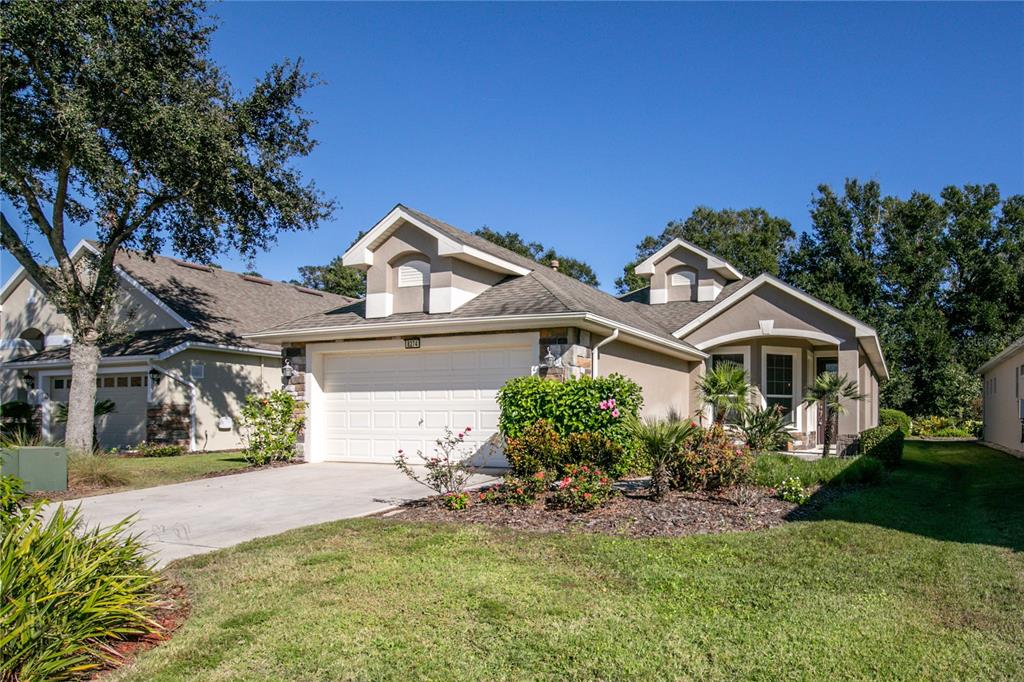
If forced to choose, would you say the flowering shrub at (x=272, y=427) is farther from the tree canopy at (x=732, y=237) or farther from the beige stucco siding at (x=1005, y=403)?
the tree canopy at (x=732, y=237)

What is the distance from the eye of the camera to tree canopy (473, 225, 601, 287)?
4550 cm

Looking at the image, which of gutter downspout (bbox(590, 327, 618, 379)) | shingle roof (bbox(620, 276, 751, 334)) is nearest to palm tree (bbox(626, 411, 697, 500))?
gutter downspout (bbox(590, 327, 618, 379))

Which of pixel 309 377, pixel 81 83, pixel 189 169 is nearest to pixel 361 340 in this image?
pixel 309 377

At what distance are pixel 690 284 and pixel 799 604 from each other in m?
16.9

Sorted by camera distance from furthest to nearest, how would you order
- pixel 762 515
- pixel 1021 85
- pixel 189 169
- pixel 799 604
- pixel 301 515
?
pixel 189 169 → pixel 1021 85 → pixel 301 515 → pixel 762 515 → pixel 799 604

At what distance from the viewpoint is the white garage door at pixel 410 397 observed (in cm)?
1315

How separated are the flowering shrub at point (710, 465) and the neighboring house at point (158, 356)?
1361cm

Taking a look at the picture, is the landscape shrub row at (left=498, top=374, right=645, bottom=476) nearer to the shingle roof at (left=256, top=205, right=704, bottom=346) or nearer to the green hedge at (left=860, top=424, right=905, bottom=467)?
the shingle roof at (left=256, top=205, right=704, bottom=346)

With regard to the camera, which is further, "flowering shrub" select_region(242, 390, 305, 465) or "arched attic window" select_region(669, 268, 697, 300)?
"arched attic window" select_region(669, 268, 697, 300)

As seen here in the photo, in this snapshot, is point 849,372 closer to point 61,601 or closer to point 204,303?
point 61,601

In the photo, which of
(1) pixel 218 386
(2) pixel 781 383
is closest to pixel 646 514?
(2) pixel 781 383

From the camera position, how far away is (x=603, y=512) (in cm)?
785

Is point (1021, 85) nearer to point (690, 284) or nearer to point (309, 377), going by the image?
point (690, 284)

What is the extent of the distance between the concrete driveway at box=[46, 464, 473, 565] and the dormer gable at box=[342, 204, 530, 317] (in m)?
3.62
